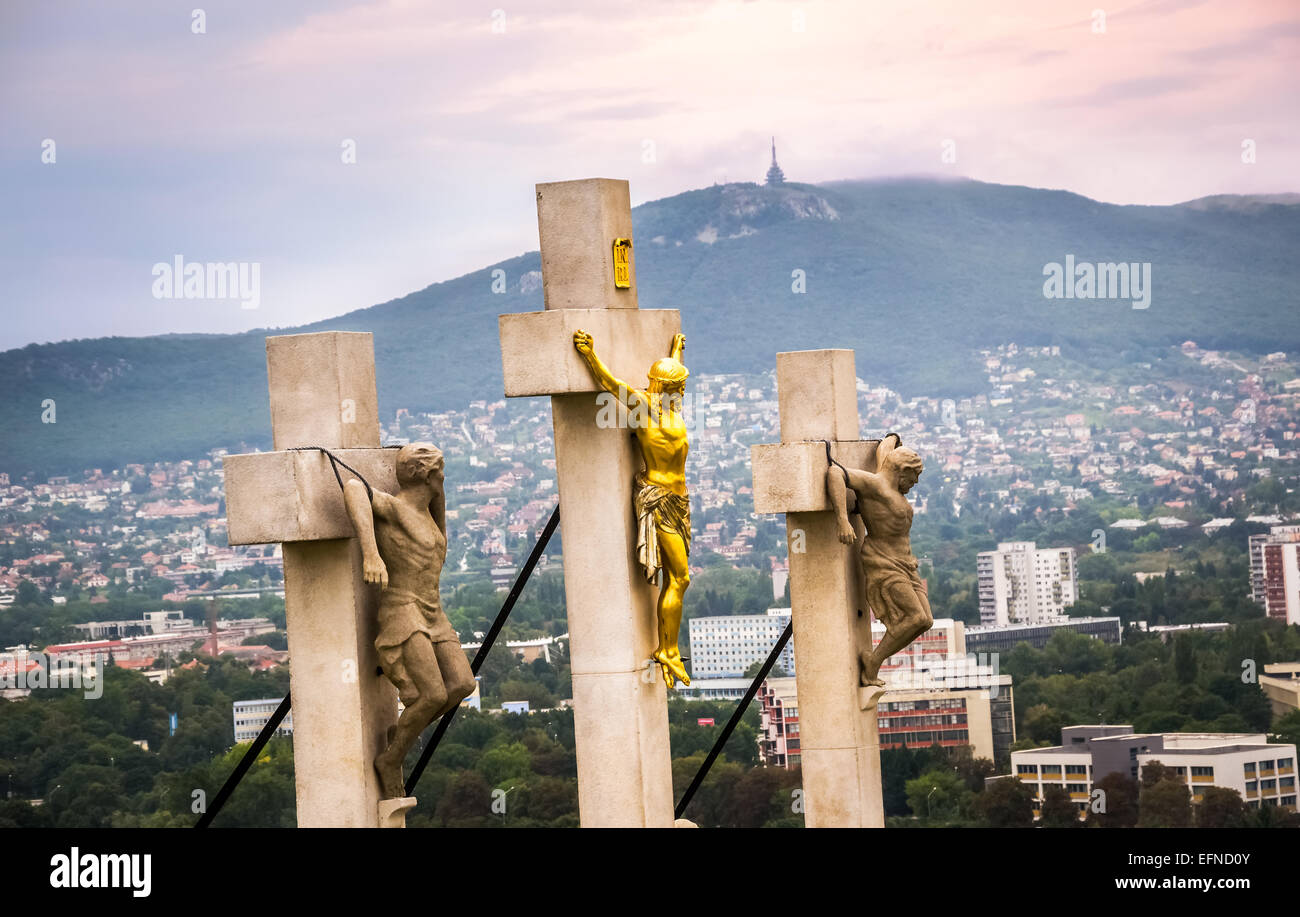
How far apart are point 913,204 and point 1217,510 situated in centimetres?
3083

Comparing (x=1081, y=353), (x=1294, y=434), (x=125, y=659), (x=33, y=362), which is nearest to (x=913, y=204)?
(x=1081, y=353)

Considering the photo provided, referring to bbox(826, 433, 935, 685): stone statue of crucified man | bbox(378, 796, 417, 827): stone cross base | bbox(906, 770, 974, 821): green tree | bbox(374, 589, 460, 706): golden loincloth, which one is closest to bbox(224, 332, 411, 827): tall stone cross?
bbox(378, 796, 417, 827): stone cross base

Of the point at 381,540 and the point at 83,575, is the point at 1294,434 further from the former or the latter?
the point at 381,540

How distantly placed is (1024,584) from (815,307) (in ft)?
66.8

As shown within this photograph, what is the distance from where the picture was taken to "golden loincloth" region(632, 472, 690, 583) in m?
14.0

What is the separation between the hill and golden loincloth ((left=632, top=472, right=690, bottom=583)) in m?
61.0

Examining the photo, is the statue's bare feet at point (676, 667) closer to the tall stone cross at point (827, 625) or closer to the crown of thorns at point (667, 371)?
the tall stone cross at point (827, 625)

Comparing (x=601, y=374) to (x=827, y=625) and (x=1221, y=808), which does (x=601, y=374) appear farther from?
(x=1221, y=808)

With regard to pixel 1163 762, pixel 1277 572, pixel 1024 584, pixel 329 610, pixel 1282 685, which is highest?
pixel 329 610

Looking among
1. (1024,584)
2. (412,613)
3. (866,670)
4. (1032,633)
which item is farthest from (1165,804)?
(412,613)

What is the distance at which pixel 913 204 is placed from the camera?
4387 inches

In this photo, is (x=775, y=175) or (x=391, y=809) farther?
(x=775, y=175)

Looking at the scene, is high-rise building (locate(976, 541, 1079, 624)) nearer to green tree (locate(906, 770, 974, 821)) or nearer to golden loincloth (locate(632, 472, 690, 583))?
green tree (locate(906, 770, 974, 821))

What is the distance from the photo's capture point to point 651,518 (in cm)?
1398
